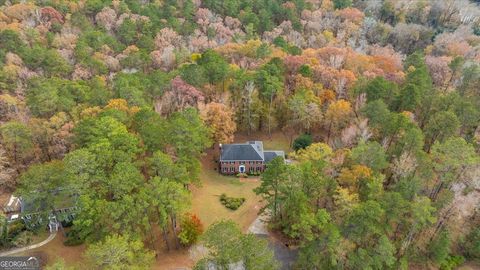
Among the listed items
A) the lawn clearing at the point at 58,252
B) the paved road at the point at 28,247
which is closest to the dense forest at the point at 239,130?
the paved road at the point at 28,247

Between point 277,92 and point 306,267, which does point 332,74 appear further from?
point 306,267

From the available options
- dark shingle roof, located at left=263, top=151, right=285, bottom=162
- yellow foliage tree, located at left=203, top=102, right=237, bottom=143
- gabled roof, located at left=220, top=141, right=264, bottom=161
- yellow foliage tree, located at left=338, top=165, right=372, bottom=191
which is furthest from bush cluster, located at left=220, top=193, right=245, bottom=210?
yellow foliage tree, located at left=338, top=165, right=372, bottom=191

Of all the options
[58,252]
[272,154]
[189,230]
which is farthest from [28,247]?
[272,154]

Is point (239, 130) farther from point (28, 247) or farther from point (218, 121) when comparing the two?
point (28, 247)

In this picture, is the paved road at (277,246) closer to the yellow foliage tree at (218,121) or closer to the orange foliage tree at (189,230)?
the orange foliage tree at (189,230)

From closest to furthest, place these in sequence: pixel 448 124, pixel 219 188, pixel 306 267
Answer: pixel 306 267, pixel 448 124, pixel 219 188

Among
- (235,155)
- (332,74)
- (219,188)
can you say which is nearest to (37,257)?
(219,188)
